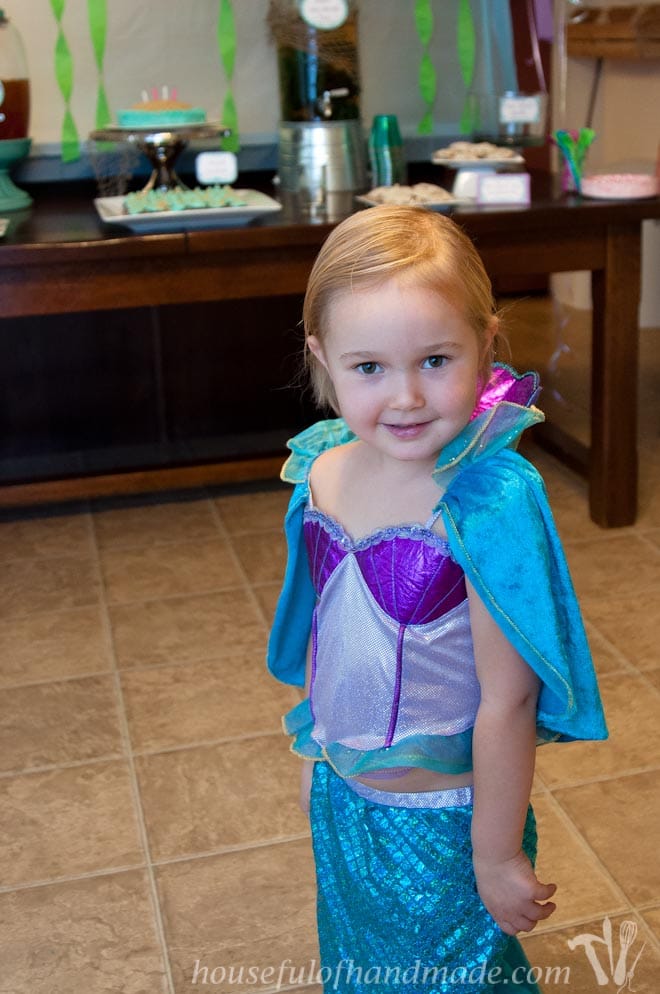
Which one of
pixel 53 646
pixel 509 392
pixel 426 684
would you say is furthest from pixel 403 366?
pixel 53 646

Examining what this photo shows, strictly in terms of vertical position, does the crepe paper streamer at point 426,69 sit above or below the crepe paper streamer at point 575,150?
above

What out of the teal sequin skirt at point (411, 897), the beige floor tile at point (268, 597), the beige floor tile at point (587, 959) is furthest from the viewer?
the beige floor tile at point (268, 597)

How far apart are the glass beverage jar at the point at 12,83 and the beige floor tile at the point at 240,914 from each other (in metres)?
1.79

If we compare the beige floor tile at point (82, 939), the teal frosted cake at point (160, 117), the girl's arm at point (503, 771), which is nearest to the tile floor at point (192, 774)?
the beige floor tile at point (82, 939)

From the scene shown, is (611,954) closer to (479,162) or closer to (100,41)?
(479,162)

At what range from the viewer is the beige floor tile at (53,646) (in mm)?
2146

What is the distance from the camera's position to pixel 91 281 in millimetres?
2381

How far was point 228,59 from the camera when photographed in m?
3.09

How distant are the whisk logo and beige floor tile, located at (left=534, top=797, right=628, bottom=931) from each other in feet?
0.11

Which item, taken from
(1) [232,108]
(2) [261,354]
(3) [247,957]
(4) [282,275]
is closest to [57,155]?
(1) [232,108]

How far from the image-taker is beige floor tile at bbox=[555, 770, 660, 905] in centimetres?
155

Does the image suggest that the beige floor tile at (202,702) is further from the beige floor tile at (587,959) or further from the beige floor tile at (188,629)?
the beige floor tile at (587,959)

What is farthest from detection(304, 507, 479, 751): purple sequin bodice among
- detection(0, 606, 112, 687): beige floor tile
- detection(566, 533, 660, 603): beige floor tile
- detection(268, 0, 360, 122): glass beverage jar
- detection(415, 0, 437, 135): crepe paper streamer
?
detection(415, 0, 437, 135): crepe paper streamer

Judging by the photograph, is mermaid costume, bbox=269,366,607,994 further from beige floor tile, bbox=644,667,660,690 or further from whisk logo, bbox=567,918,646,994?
beige floor tile, bbox=644,667,660,690
